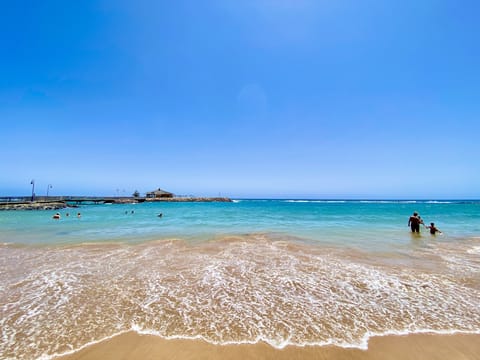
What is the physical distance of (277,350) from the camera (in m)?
3.17

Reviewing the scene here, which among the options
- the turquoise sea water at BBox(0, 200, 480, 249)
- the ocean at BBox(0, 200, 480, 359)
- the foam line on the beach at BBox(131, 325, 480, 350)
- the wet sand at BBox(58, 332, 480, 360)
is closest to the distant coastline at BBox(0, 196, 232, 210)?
the turquoise sea water at BBox(0, 200, 480, 249)

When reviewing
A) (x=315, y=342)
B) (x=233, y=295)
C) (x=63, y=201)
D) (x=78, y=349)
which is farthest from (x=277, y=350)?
(x=63, y=201)

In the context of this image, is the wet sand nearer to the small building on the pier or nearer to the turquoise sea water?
the turquoise sea water

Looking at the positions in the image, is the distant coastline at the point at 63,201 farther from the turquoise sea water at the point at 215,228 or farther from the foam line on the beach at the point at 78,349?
the foam line on the beach at the point at 78,349

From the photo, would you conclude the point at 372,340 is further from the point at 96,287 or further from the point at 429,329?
the point at 96,287

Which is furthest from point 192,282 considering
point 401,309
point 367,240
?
point 367,240

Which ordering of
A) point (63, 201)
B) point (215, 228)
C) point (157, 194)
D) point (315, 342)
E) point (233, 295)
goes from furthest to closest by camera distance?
point (157, 194) → point (63, 201) → point (215, 228) → point (233, 295) → point (315, 342)

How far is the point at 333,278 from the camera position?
591cm

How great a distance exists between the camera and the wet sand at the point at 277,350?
10.0ft

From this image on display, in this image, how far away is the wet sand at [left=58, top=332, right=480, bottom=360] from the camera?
3.05 m

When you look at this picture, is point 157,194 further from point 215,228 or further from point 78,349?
point 78,349

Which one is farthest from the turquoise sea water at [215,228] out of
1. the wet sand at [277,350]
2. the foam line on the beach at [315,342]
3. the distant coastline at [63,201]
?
the distant coastline at [63,201]

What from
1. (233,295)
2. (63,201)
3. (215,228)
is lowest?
(215,228)

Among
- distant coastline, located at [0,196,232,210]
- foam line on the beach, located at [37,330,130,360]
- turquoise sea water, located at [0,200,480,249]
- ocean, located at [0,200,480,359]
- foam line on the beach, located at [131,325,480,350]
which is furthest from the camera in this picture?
distant coastline, located at [0,196,232,210]
